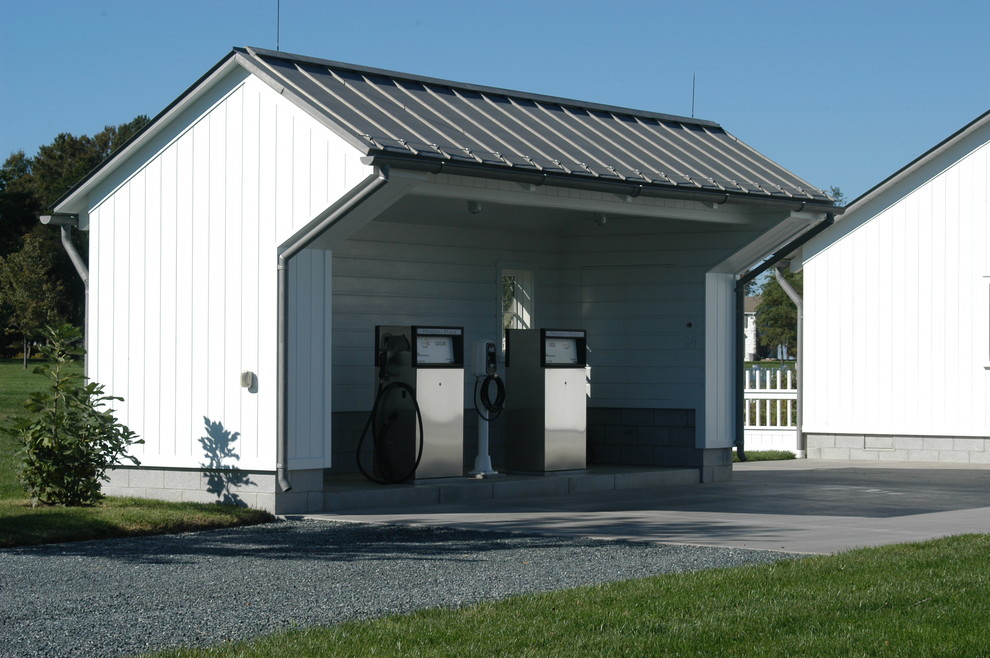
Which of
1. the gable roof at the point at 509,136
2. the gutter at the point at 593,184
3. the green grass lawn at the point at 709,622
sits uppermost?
the gable roof at the point at 509,136

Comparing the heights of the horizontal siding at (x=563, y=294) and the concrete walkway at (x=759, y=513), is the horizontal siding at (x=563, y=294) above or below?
above

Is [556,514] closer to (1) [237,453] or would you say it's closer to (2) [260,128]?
(1) [237,453]

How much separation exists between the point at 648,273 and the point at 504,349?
201 centimetres

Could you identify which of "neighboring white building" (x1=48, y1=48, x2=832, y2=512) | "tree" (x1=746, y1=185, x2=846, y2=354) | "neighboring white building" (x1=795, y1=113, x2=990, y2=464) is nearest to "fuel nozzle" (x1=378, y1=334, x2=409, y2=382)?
"neighboring white building" (x1=48, y1=48, x2=832, y2=512)

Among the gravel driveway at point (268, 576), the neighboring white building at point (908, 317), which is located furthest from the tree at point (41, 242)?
the gravel driveway at point (268, 576)

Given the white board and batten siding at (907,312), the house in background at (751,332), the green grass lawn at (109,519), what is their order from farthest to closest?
the house in background at (751,332)
the white board and batten siding at (907,312)
the green grass lawn at (109,519)

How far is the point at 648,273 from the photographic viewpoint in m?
16.6

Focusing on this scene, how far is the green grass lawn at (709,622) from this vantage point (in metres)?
6.23

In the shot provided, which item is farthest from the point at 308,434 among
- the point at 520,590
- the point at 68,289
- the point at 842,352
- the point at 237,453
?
Answer: the point at 68,289

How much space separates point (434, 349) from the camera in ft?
46.0

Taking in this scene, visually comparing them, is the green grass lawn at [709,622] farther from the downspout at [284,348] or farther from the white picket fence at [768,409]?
the white picket fence at [768,409]

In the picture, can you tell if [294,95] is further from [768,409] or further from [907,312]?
[768,409]

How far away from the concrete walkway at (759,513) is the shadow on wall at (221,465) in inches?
35.0

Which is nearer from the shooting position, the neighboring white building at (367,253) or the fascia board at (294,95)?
the fascia board at (294,95)
